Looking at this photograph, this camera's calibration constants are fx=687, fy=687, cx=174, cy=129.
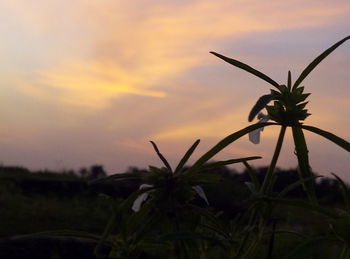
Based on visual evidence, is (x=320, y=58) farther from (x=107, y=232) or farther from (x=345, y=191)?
(x=107, y=232)

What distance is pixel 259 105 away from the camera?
1.51 feet

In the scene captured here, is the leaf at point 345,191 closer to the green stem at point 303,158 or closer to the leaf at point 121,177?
the green stem at point 303,158

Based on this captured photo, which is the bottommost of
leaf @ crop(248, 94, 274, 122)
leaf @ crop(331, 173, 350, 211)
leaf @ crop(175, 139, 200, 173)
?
leaf @ crop(331, 173, 350, 211)

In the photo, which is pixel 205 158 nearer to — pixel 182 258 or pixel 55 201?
pixel 182 258

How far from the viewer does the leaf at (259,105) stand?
0.44m

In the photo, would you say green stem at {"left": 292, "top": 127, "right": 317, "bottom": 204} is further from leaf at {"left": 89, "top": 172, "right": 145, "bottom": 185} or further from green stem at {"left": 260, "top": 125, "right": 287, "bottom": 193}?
leaf at {"left": 89, "top": 172, "right": 145, "bottom": 185}

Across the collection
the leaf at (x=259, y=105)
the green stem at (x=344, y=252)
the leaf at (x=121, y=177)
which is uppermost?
the leaf at (x=259, y=105)

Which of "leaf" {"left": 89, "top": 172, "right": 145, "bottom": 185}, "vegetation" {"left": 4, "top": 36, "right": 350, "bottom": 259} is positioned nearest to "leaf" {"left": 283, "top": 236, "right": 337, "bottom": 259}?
"vegetation" {"left": 4, "top": 36, "right": 350, "bottom": 259}

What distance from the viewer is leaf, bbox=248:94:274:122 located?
0.44 m

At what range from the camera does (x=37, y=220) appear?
3385mm

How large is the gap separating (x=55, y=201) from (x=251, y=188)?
3734mm

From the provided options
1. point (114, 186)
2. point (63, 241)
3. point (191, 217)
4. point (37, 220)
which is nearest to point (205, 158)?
point (191, 217)

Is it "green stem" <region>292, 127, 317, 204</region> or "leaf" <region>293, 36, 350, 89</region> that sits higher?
"leaf" <region>293, 36, 350, 89</region>

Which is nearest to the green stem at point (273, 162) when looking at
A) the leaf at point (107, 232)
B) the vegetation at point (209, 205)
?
the vegetation at point (209, 205)
